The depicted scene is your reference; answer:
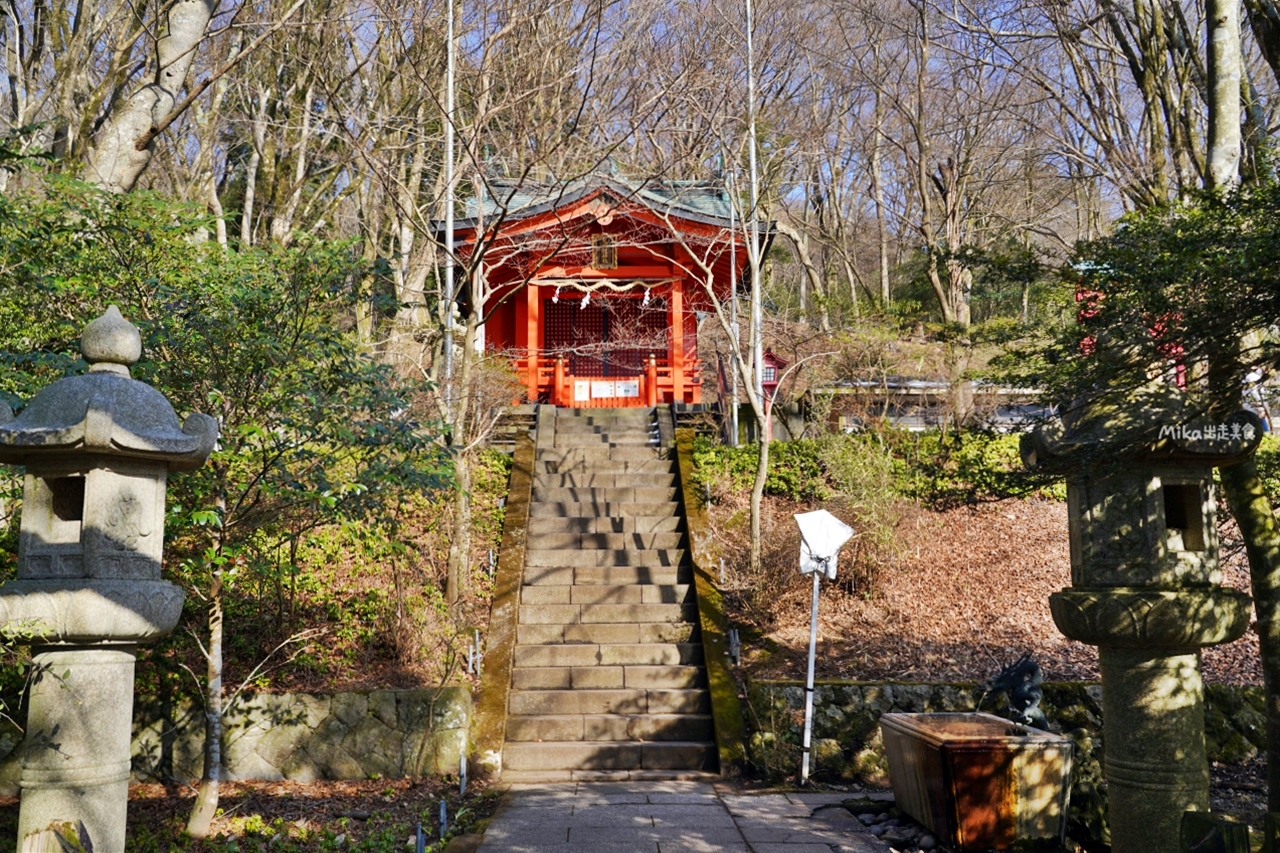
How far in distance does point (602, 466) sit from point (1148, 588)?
9.38m

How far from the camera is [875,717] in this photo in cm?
866

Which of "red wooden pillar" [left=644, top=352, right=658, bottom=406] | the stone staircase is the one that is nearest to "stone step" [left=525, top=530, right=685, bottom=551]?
the stone staircase

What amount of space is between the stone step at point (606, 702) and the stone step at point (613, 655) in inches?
21.1

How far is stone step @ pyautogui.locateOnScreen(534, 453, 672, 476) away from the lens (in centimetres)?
1368

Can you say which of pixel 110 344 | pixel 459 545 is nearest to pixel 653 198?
pixel 459 545

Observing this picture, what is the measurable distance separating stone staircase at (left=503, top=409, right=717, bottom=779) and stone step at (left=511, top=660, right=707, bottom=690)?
11 mm

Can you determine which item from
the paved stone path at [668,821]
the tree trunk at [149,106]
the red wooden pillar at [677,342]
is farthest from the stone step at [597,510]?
the tree trunk at [149,106]

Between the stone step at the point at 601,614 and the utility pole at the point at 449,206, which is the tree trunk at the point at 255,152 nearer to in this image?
the utility pole at the point at 449,206

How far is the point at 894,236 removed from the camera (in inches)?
1214

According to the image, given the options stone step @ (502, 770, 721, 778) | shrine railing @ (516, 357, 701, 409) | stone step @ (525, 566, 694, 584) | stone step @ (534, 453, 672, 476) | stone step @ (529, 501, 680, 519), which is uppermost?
shrine railing @ (516, 357, 701, 409)

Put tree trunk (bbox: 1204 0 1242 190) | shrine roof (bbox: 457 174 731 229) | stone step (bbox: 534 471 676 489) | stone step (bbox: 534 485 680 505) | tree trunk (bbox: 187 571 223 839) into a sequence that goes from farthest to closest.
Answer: shrine roof (bbox: 457 174 731 229) → stone step (bbox: 534 471 676 489) → stone step (bbox: 534 485 680 505) → tree trunk (bbox: 1204 0 1242 190) → tree trunk (bbox: 187 571 223 839)

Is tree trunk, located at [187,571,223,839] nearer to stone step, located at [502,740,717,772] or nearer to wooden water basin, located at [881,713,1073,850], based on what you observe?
stone step, located at [502,740,717,772]

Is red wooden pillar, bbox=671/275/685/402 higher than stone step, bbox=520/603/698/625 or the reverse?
higher

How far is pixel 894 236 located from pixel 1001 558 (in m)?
20.3
